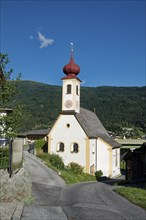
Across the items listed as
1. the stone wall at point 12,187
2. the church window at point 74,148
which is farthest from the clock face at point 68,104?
the stone wall at point 12,187

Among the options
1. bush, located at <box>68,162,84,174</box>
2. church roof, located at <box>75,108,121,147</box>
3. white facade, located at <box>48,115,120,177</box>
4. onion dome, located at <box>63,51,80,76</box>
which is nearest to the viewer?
bush, located at <box>68,162,84,174</box>

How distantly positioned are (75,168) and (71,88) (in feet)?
33.0

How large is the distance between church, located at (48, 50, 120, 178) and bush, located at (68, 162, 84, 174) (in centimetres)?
81

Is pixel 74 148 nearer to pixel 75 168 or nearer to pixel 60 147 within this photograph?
pixel 60 147

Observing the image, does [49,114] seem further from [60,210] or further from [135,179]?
[60,210]

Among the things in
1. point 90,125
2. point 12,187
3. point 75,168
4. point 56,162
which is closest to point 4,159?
point 12,187

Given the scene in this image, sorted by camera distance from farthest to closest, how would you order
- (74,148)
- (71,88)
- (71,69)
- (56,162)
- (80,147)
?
(71,69)
(71,88)
(74,148)
(80,147)
(56,162)

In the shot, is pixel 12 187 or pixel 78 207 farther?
pixel 78 207

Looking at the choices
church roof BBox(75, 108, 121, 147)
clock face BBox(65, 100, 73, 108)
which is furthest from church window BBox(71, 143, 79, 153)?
clock face BBox(65, 100, 73, 108)

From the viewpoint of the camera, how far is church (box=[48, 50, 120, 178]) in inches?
1470

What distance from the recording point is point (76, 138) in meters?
37.7

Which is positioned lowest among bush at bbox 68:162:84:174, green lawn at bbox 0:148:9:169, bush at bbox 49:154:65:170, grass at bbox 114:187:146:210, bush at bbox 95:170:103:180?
bush at bbox 95:170:103:180

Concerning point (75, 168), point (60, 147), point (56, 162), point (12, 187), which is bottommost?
point (75, 168)

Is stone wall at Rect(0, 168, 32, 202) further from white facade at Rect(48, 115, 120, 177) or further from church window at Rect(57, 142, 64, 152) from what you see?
church window at Rect(57, 142, 64, 152)
